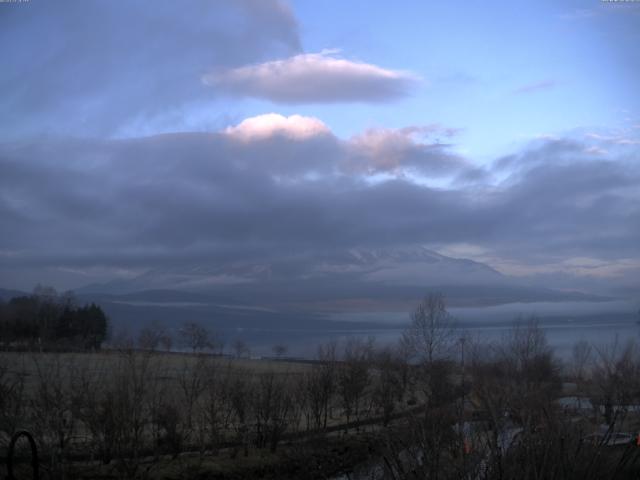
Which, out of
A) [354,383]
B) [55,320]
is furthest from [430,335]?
[55,320]

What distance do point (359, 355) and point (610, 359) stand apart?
19615 mm

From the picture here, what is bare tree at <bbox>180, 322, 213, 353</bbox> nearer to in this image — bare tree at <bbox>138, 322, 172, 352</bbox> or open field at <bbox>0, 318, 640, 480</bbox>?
bare tree at <bbox>138, 322, 172, 352</bbox>

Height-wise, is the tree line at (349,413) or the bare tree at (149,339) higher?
the bare tree at (149,339)

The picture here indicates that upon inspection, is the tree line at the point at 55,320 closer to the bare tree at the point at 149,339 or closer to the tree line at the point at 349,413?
the bare tree at the point at 149,339

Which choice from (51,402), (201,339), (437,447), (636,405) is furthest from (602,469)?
(201,339)

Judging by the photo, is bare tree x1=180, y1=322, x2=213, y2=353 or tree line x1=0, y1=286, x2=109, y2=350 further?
bare tree x1=180, y1=322, x2=213, y2=353

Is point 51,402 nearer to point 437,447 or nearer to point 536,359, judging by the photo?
point 437,447

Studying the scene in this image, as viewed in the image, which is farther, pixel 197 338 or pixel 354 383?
pixel 197 338

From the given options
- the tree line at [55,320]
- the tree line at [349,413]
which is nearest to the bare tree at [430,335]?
the tree line at [349,413]

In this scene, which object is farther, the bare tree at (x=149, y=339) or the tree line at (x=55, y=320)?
the tree line at (x=55, y=320)

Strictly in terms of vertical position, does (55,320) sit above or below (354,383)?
above

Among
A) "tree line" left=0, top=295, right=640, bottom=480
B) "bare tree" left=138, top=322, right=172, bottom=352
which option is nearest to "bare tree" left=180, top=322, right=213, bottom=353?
"bare tree" left=138, top=322, right=172, bottom=352

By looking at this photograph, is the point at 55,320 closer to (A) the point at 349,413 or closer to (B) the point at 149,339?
(B) the point at 149,339

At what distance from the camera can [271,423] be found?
36250 mm
